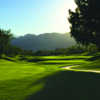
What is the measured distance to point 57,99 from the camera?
30.9ft

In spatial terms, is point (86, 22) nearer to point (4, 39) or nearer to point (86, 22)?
point (86, 22)

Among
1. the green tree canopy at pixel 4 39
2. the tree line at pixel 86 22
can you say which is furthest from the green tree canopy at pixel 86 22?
the green tree canopy at pixel 4 39

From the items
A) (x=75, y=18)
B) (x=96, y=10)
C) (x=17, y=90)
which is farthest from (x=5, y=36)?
(x=17, y=90)

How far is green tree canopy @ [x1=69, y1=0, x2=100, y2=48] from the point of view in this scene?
24719mm

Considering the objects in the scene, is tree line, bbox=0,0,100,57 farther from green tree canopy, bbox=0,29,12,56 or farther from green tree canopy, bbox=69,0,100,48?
green tree canopy, bbox=0,29,12,56

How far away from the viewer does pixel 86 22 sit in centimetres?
2670

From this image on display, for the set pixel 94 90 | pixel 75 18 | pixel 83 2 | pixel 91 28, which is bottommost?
pixel 94 90

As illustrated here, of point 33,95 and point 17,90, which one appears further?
point 17,90

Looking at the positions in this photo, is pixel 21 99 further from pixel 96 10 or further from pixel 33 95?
pixel 96 10

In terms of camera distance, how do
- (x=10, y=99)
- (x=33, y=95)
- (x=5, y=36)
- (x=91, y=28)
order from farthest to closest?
(x=5, y=36)
(x=91, y=28)
(x=33, y=95)
(x=10, y=99)

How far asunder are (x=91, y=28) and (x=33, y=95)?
1843 centimetres

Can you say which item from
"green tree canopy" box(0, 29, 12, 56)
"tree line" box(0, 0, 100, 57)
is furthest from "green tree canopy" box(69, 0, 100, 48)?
"green tree canopy" box(0, 29, 12, 56)

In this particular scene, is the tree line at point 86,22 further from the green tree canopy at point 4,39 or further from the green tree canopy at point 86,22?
the green tree canopy at point 4,39

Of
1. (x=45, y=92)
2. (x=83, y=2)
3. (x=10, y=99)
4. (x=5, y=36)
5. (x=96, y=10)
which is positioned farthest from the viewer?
(x=5, y=36)
